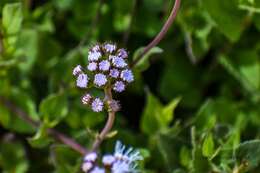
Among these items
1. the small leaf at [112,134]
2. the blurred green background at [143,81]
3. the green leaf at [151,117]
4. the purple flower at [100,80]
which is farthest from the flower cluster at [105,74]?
the green leaf at [151,117]

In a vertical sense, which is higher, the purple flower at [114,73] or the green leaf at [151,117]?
the green leaf at [151,117]

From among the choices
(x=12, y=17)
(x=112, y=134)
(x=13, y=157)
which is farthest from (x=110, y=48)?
(x=13, y=157)

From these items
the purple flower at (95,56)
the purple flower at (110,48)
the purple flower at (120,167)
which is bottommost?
the purple flower at (120,167)

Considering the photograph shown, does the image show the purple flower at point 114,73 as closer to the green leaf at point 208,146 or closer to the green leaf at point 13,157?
the green leaf at point 208,146

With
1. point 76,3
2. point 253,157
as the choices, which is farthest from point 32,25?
point 253,157

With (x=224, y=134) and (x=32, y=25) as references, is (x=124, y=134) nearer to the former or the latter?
(x=224, y=134)

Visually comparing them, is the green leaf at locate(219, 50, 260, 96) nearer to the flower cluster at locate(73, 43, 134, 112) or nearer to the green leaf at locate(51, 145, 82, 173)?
the green leaf at locate(51, 145, 82, 173)

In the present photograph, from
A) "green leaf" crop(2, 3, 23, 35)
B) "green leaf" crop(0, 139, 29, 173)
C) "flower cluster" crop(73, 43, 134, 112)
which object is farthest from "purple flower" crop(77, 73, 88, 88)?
"green leaf" crop(0, 139, 29, 173)
